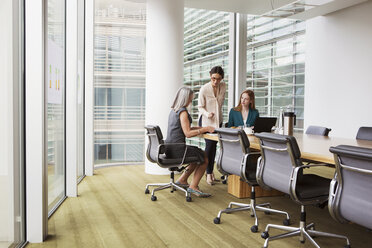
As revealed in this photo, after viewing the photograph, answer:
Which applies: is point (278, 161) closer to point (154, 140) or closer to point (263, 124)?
point (263, 124)

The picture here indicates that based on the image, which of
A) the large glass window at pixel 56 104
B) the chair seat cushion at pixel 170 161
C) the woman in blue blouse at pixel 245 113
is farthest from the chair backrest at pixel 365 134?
the large glass window at pixel 56 104

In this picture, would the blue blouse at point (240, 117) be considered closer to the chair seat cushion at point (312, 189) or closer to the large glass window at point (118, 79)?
the chair seat cushion at point (312, 189)

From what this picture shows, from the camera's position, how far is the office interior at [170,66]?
466 centimetres

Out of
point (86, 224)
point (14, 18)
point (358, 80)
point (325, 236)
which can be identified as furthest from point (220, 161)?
point (358, 80)

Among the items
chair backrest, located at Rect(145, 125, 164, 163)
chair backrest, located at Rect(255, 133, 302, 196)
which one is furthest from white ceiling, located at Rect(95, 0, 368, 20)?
chair backrest, located at Rect(255, 133, 302, 196)

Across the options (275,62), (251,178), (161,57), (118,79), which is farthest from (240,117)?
(275,62)

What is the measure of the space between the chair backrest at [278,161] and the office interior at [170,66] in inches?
79.1

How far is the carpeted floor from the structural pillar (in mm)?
1657

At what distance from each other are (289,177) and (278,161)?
179 mm

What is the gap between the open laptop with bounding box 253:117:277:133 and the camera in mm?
4395

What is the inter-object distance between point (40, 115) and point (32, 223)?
969mm

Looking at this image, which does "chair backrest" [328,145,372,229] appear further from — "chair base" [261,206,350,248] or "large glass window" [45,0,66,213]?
"large glass window" [45,0,66,213]

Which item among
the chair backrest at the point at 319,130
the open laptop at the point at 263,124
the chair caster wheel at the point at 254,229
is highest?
the open laptop at the point at 263,124

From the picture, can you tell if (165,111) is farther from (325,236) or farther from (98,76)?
(325,236)
